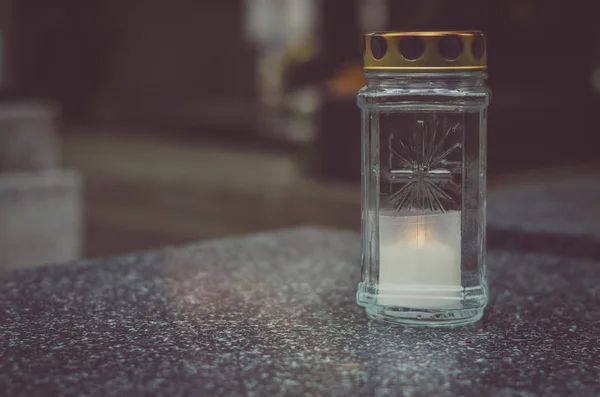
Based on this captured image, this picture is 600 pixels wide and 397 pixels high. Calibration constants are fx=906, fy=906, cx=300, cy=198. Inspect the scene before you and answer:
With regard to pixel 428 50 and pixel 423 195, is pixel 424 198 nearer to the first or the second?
pixel 423 195

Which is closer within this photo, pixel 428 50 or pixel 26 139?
pixel 428 50

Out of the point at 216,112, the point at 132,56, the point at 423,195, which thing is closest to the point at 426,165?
the point at 423,195

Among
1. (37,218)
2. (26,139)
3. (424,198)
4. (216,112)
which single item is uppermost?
(424,198)

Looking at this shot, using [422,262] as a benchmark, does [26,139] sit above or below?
below

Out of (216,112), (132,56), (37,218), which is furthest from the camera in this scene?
(132,56)

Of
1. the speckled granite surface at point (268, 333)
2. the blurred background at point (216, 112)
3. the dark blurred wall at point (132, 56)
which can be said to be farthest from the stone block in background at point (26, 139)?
the dark blurred wall at point (132, 56)

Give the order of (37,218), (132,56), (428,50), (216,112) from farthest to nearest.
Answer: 1. (132,56)
2. (216,112)
3. (37,218)
4. (428,50)

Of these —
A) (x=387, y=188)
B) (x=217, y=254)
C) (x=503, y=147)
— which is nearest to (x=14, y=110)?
(x=217, y=254)

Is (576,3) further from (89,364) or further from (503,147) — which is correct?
(89,364)
